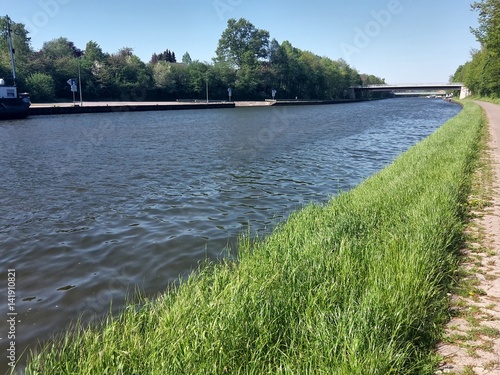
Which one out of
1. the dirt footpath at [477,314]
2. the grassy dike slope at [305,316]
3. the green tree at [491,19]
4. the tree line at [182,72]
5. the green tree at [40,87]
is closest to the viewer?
the grassy dike slope at [305,316]

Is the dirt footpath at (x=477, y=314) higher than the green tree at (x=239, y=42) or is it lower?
lower

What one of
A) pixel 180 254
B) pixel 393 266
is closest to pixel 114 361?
pixel 393 266

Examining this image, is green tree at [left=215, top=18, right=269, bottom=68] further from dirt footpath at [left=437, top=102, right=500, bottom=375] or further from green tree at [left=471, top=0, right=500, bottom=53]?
dirt footpath at [left=437, top=102, right=500, bottom=375]

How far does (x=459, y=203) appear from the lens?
7230mm

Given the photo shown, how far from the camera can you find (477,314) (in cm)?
386

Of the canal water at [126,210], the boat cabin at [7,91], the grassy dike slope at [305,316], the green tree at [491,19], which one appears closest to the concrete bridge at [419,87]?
the green tree at [491,19]

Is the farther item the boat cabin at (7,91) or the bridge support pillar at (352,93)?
the bridge support pillar at (352,93)

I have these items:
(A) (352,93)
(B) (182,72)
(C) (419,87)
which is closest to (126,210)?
(B) (182,72)

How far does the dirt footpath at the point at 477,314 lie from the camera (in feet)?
10.4

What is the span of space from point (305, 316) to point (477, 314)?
1835 mm

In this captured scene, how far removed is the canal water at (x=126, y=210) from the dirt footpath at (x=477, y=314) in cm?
397

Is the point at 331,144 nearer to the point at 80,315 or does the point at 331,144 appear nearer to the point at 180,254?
the point at 180,254

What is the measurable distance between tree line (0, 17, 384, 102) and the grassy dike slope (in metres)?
74.1

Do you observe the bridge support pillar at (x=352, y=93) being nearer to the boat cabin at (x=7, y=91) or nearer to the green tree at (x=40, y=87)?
the green tree at (x=40, y=87)
